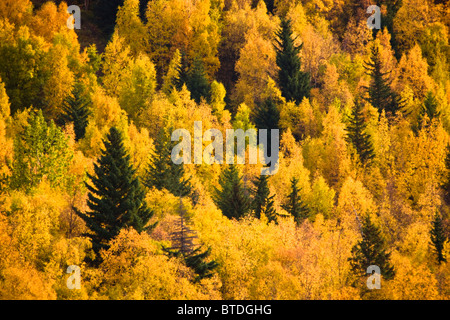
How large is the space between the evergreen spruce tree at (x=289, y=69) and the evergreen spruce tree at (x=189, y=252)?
154ft

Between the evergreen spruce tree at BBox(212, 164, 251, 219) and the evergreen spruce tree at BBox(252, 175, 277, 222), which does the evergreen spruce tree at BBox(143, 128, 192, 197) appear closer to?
the evergreen spruce tree at BBox(212, 164, 251, 219)

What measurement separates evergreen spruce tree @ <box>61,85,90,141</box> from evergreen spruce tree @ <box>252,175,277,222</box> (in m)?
24.9

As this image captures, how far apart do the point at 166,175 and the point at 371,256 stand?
75.4 ft

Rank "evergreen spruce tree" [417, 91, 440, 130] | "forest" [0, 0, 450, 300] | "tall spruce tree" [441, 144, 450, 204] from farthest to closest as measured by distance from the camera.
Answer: "evergreen spruce tree" [417, 91, 440, 130] < "tall spruce tree" [441, 144, 450, 204] < "forest" [0, 0, 450, 300]

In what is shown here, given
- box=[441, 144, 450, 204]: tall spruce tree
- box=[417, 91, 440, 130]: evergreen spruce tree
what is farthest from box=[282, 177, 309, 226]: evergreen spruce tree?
box=[417, 91, 440, 130]: evergreen spruce tree

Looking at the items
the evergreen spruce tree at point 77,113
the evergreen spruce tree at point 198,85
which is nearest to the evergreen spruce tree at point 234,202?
the evergreen spruce tree at point 77,113

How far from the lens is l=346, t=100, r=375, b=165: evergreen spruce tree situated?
8850 centimetres

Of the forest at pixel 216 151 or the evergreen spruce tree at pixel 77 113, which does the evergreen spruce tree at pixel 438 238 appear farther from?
the evergreen spruce tree at pixel 77 113

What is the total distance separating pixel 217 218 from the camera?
65.6 meters

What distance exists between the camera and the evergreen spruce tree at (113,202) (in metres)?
57.3

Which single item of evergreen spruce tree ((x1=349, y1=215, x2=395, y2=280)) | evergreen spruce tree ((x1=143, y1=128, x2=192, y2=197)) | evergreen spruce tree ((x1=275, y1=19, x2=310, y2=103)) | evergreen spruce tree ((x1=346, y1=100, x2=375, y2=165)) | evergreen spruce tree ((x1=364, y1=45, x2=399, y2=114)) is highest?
evergreen spruce tree ((x1=275, y1=19, x2=310, y2=103))

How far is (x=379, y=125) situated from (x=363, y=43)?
91.9 ft

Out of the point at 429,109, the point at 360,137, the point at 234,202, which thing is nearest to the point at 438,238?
the point at 234,202
